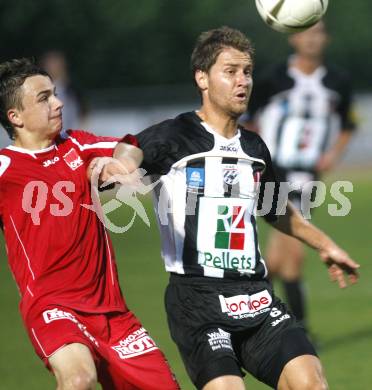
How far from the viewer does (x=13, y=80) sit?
510 cm

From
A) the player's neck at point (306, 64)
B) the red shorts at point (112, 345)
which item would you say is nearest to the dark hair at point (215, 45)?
the red shorts at point (112, 345)

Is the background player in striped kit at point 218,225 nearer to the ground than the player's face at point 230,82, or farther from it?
nearer to the ground

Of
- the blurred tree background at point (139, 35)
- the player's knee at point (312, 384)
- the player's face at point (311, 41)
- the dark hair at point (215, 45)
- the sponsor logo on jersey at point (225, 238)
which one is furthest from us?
the blurred tree background at point (139, 35)

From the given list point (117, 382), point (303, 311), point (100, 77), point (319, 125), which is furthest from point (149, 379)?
point (100, 77)

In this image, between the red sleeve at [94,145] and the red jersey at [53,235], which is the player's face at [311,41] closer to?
the red sleeve at [94,145]

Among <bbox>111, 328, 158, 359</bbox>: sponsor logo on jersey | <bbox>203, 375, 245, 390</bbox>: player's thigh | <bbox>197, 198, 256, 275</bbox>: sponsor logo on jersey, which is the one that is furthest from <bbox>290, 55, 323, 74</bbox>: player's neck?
<bbox>203, 375, 245, 390</bbox>: player's thigh

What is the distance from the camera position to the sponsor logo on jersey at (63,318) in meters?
4.73

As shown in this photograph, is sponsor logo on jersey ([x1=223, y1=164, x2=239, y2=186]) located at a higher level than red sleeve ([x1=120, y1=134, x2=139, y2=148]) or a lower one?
lower

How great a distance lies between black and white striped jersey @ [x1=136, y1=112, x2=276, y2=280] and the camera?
204 inches

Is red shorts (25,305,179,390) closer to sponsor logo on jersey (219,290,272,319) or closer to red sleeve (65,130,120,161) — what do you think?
sponsor logo on jersey (219,290,272,319)

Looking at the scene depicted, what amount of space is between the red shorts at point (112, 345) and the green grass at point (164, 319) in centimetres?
228

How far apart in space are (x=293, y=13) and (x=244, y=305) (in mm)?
1756

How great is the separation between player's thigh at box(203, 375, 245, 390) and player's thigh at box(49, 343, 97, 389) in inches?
22.8

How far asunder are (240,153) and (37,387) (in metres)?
2.72
